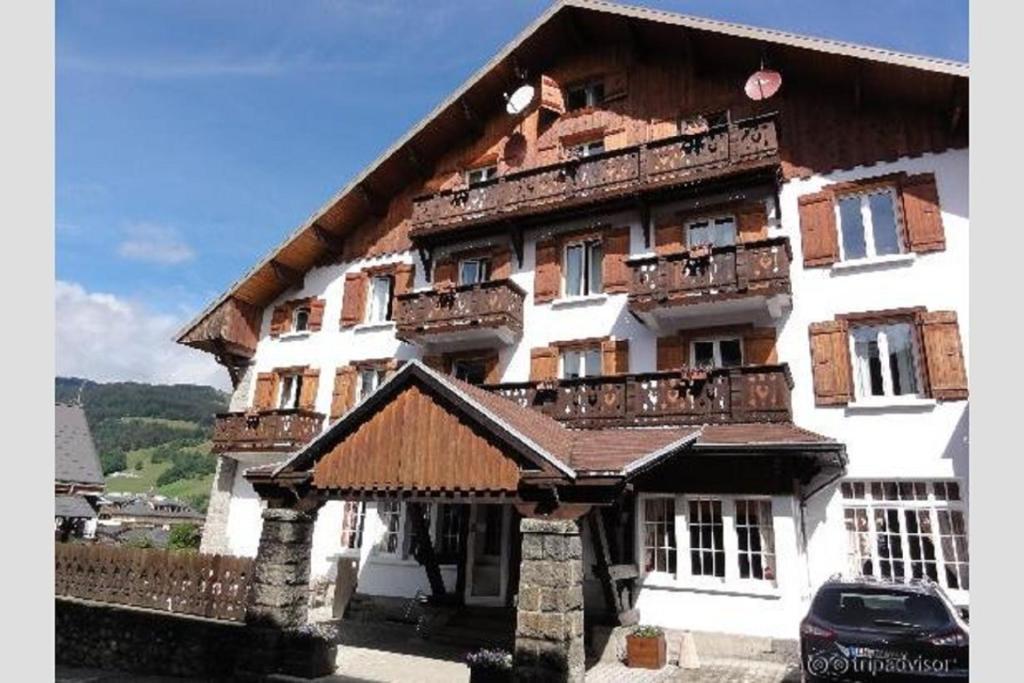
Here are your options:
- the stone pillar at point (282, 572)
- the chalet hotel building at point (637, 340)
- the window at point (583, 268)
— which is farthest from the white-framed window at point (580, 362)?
the stone pillar at point (282, 572)

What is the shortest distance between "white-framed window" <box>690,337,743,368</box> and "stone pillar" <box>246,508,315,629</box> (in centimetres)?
948

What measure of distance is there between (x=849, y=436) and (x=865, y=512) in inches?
59.4

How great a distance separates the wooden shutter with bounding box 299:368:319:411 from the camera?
21.3 m

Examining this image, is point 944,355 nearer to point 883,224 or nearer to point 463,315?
point 883,224

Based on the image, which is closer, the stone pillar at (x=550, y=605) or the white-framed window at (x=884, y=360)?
the stone pillar at (x=550, y=605)

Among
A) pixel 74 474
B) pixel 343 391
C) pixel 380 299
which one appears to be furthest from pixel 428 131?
pixel 74 474

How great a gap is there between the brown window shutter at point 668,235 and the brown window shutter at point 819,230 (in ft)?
9.42

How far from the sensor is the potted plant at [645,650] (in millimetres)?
12611

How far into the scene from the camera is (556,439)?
10789 millimetres

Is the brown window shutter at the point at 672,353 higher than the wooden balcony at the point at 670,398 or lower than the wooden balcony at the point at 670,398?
higher

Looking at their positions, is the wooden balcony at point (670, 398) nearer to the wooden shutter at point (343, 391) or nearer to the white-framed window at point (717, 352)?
the white-framed window at point (717, 352)

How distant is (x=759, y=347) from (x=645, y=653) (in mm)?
7002

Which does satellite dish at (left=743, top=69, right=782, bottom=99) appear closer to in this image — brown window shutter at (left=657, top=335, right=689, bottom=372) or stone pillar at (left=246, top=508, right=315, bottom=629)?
brown window shutter at (left=657, top=335, right=689, bottom=372)

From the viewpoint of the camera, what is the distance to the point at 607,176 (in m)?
18.0
